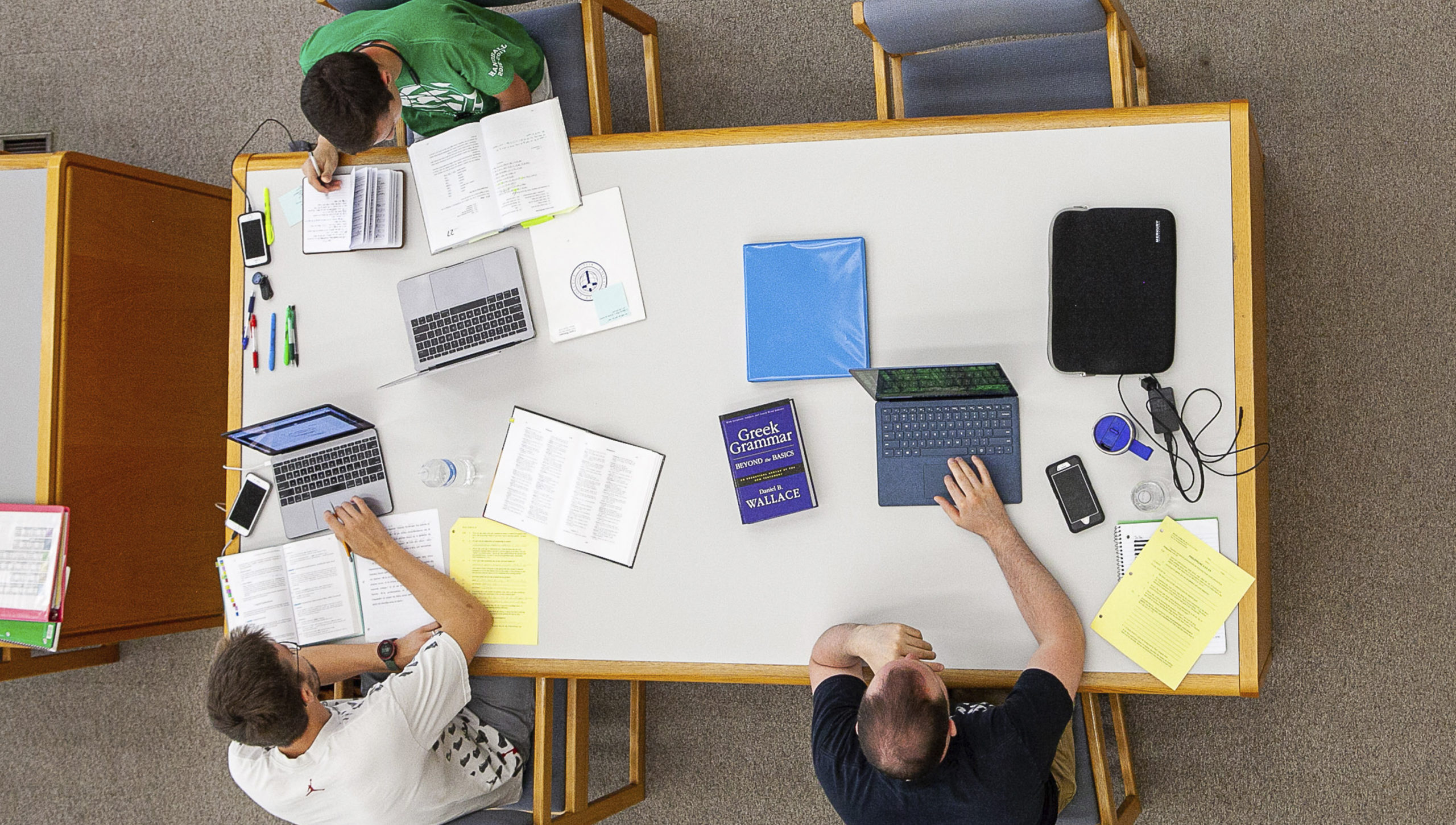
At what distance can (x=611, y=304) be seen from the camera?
166 centimetres

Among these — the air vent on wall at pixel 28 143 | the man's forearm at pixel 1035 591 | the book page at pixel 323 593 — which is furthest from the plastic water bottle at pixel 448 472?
the air vent on wall at pixel 28 143

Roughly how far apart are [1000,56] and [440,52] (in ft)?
3.60

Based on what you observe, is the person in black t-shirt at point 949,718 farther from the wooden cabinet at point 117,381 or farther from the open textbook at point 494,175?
the wooden cabinet at point 117,381

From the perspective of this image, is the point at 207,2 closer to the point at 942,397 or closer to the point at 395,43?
the point at 395,43

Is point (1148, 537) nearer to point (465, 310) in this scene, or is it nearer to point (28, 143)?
point (465, 310)

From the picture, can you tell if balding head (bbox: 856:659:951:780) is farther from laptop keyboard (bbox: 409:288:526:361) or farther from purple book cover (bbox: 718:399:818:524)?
laptop keyboard (bbox: 409:288:526:361)

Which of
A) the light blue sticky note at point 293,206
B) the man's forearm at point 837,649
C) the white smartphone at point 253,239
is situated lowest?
the man's forearm at point 837,649

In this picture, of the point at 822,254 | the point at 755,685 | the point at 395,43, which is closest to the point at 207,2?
the point at 395,43

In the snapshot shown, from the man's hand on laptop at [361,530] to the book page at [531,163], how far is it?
2.02ft

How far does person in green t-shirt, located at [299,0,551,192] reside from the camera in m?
1.58

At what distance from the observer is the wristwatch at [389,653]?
1.66 metres

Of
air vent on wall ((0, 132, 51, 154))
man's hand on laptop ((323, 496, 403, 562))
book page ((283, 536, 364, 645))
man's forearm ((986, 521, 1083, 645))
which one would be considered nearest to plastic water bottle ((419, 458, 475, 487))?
man's hand on laptop ((323, 496, 403, 562))

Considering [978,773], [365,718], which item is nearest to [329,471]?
[365,718]

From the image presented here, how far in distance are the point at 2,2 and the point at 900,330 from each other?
2.90 meters
